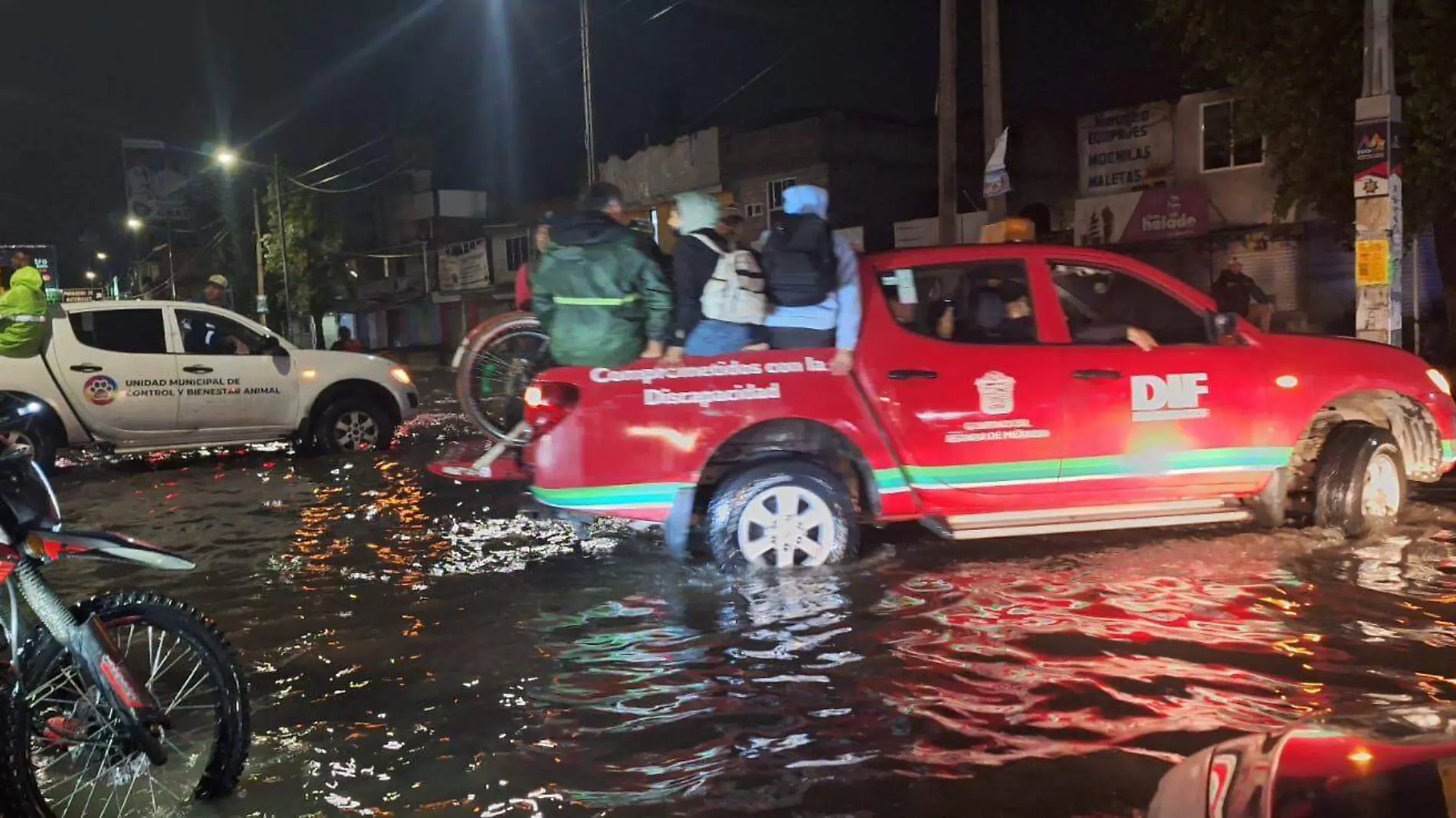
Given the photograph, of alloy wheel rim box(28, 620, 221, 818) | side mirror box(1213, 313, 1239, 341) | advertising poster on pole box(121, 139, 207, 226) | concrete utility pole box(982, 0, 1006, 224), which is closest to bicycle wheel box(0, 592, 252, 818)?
alloy wheel rim box(28, 620, 221, 818)

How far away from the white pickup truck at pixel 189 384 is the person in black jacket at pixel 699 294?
6707 millimetres

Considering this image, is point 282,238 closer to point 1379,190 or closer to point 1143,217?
point 1143,217

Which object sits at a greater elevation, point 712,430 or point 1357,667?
point 712,430

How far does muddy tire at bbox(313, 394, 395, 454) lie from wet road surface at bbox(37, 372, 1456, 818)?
13.5ft

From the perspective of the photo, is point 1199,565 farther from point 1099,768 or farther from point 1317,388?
point 1099,768

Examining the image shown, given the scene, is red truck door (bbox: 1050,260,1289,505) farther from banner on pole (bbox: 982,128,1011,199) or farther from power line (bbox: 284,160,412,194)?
power line (bbox: 284,160,412,194)

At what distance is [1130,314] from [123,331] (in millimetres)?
9297

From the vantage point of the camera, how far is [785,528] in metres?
5.88

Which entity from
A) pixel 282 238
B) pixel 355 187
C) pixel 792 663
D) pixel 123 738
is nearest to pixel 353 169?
pixel 355 187

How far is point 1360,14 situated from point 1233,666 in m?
10.4

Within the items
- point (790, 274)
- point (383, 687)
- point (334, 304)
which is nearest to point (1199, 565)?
point (790, 274)

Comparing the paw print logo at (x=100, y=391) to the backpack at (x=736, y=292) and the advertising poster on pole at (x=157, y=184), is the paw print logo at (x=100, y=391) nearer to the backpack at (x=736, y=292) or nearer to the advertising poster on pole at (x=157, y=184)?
the backpack at (x=736, y=292)

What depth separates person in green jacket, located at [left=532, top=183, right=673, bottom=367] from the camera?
5.96 metres

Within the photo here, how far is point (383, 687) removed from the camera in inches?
180
